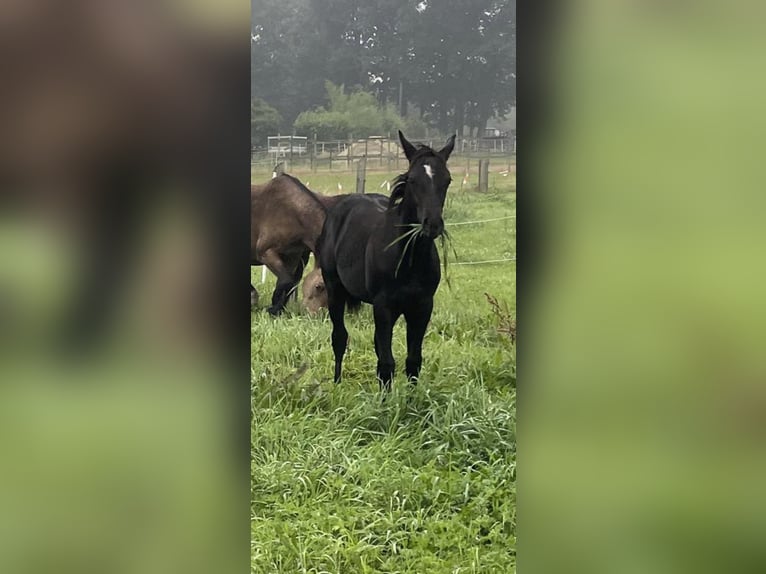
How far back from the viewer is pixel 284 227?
186cm

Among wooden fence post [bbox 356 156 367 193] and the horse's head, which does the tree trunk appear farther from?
wooden fence post [bbox 356 156 367 193]

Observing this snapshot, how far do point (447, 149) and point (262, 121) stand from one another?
15.7 inches

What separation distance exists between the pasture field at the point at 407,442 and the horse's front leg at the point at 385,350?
0.02 meters

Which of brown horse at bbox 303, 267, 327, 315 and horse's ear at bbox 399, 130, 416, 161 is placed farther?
brown horse at bbox 303, 267, 327, 315

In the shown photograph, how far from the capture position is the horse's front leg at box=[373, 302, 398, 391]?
185 cm
